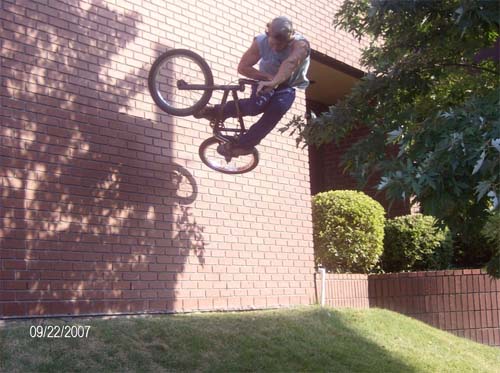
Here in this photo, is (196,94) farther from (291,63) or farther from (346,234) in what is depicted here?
(346,234)

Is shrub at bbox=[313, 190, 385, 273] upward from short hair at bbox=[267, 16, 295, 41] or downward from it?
downward

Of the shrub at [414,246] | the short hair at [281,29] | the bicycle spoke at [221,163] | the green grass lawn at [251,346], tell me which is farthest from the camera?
the shrub at [414,246]

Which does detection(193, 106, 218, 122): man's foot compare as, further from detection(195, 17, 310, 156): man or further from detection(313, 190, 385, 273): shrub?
detection(313, 190, 385, 273): shrub

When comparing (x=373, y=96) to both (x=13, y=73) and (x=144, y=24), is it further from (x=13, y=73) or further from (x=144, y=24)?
(x=13, y=73)

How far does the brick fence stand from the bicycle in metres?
3.38

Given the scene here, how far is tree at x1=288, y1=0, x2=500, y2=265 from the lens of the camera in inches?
191

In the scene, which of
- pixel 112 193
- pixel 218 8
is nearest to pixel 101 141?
pixel 112 193

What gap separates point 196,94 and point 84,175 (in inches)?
62.9

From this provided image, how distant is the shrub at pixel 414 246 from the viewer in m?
11.8

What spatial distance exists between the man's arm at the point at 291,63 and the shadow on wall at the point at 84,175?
198cm

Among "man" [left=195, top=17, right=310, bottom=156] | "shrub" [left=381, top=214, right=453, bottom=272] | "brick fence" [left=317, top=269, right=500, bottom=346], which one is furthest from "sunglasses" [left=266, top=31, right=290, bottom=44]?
"shrub" [left=381, top=214, right=453, bottom=272]

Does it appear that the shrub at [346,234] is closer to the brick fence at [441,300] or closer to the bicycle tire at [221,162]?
the brick fence at [441,300]

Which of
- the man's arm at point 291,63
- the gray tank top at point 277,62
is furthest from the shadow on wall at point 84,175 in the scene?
the man's arm at point 291,63

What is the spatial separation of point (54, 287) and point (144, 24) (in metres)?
3.09
